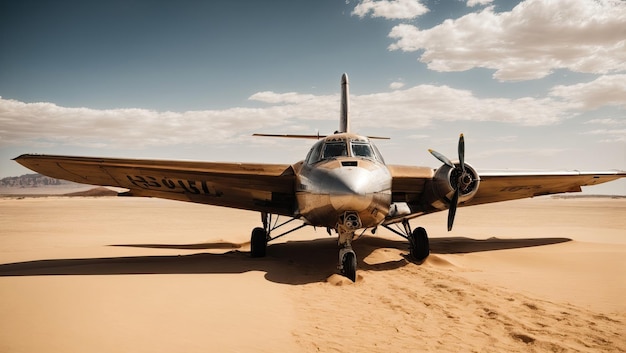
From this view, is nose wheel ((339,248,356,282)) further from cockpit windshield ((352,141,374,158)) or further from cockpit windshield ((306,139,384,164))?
cockpit windshield ((352,141,374,158))

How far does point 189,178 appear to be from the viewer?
11.8m

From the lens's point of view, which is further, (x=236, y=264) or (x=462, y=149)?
(x=236, y=264)

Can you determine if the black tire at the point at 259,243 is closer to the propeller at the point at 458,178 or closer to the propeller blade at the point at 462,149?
the propeller at the point at 458,178

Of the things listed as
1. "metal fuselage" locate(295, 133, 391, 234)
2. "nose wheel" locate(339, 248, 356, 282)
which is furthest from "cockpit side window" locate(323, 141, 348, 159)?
"nose wheel" locate(339, 248, 356, 282)

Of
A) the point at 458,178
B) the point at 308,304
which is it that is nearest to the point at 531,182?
the point at 458,178

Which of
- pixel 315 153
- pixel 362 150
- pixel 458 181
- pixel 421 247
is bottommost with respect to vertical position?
pixel 421 247

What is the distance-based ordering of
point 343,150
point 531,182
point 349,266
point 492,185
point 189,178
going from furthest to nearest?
point 531,182, point 492,185, point 189,178, point 343,150, point 349,266

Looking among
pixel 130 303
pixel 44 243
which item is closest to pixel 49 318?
pixel 130 303

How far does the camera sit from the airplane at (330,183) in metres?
8.83

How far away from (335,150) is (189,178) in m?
4.84

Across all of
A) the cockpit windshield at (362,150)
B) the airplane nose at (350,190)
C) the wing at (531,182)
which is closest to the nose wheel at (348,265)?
the airplane nose at (350,190)

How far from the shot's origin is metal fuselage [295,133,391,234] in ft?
27.8

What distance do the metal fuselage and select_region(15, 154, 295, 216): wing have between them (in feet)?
6.19

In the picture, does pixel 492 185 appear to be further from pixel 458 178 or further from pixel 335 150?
pixel 335 150
